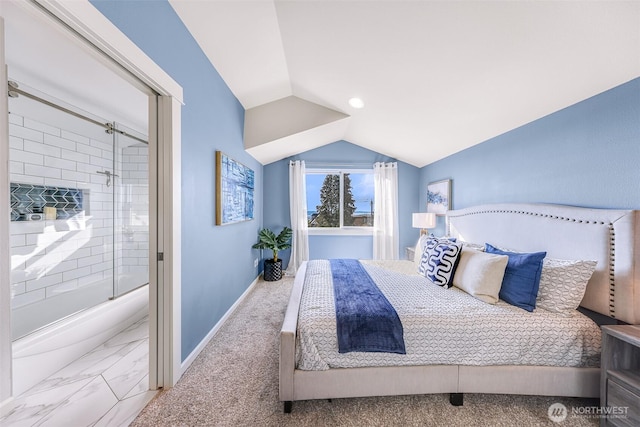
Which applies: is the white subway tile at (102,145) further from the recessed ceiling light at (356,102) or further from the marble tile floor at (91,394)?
the recessed ceiling light at (356,102)

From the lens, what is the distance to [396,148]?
4027 mm

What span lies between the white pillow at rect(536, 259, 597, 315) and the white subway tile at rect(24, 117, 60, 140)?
4415mm

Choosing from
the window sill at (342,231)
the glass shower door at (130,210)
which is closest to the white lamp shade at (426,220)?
the window sill at (342,231)

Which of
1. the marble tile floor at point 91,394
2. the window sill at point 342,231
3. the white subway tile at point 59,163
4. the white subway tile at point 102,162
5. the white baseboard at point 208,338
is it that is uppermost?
the white subway tile at point 102,162

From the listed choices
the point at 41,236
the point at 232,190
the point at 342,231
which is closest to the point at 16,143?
the point at 41,236

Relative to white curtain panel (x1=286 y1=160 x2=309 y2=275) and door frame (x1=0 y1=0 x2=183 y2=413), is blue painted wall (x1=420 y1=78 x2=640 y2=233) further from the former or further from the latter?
door frame (x1=0 y1=0 x2=183 y2=413)

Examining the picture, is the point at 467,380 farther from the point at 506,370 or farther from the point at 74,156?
the point at 74,156

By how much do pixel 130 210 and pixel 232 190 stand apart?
1524 millimetres

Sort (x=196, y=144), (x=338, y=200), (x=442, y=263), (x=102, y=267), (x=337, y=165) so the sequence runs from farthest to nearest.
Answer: (x=338, y=200) < (x=337, y=165) < (x=102, y=267) < (x=442, y=263) < (x=196, y=144)

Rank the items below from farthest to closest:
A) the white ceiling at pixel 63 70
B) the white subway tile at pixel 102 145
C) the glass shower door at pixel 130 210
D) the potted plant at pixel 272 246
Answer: the potted plant at pixel 272 246 < the glass shower door at pixel 130 210 < the white subway tile at pixel 102 145 < the white ceiling at pixel 63 70

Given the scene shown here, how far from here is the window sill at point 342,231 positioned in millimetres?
4672

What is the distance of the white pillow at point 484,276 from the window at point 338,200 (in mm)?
2807

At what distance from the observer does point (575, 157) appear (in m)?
1.82

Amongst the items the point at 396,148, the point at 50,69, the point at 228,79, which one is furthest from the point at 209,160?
the point at 396,148
